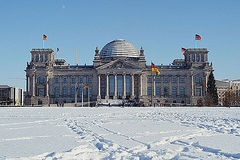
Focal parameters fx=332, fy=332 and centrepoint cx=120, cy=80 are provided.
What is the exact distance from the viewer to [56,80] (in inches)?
4439

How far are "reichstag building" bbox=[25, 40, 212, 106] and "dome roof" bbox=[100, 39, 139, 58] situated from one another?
636 mm

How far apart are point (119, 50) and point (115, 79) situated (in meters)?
12.8

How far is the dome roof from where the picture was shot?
115m

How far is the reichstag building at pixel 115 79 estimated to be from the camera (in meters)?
108

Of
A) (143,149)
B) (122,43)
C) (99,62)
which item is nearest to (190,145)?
(143,149)

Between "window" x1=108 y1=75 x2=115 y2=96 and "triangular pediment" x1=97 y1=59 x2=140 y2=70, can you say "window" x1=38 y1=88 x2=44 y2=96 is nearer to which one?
"triangular pediment" x1=97 y1=59 x2=140 y2=70

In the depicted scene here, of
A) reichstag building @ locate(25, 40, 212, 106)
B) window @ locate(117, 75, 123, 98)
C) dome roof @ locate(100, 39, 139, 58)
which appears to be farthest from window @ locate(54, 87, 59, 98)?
window @ locate(117, 75, 123, 98)

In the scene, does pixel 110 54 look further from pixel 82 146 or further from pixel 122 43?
pixel 82 146

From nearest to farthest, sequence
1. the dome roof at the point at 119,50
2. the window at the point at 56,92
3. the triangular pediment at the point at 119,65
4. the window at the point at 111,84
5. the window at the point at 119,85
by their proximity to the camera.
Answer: the triangular pediment at the point at 119,65 → the window at the point at 119,85 → the window at the point at 111,84 → the window at the point at 56,92 → the dome roof at the point at 119,50

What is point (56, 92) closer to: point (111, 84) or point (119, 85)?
point (111, 84)

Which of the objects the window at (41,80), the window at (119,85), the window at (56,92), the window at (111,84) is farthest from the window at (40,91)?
the window at (119,85)

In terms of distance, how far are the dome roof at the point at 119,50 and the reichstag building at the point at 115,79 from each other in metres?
0.64

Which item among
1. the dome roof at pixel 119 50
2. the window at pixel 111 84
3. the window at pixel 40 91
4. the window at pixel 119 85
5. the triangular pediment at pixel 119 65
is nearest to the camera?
the triangular pediment at pixel 119 65

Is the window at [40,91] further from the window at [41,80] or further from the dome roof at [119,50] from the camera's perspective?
the dome roof at [119,50]
